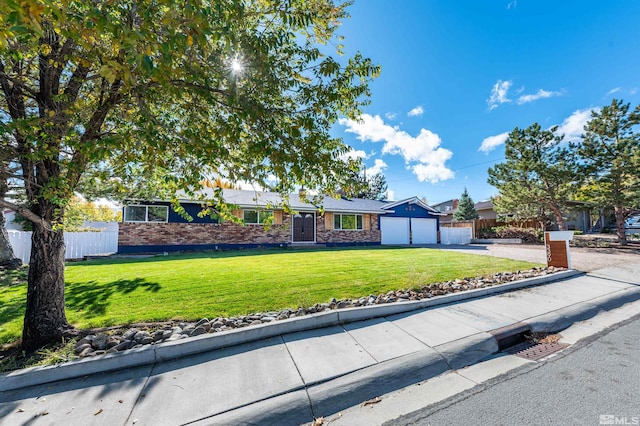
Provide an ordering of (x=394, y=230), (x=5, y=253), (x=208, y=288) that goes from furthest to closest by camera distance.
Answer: (x=394, y=230)
(x=5, y=253)
(x=208, y=288)

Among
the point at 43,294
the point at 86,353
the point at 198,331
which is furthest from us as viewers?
the point at 198,331

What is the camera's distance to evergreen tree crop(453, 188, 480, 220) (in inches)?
1211

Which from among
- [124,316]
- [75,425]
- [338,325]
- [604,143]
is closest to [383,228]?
[604,143]

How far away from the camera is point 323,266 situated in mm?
8648

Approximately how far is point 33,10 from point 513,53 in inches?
549

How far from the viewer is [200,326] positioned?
372 centimetres

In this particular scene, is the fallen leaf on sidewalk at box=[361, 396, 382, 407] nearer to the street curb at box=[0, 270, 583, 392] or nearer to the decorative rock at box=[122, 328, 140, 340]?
the street curb at box=[0, 270, 583, 392]

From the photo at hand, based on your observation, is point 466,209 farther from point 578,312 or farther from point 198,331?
point 198,331

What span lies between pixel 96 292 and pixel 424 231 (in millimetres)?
19806

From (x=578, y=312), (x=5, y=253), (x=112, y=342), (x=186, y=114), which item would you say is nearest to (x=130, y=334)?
(x=112, y=342)

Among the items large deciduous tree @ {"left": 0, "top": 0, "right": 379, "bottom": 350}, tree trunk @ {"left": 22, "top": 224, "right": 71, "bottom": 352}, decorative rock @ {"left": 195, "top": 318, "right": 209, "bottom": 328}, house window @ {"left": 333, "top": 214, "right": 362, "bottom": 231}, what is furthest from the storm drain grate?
house window @ {"left": 333, "top": 214, "right": 362, "bottom": 231}

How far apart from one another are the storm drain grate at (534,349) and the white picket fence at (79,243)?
45.7 ft

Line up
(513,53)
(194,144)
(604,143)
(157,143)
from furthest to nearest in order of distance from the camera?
(604,143)
(513,53)
(194,144)
(157,143)

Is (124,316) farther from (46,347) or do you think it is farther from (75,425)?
(75,425)
